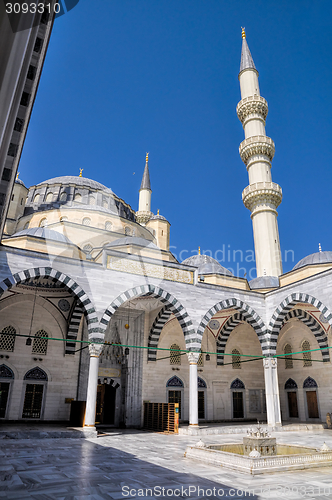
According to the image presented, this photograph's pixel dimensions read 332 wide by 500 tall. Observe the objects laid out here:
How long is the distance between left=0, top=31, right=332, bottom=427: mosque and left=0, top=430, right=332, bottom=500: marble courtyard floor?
3890mm

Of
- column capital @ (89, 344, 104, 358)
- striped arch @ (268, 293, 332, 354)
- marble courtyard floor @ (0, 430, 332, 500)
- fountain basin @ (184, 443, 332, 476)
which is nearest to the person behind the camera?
marble courtyard floor @ (0, 430, 332, 500)

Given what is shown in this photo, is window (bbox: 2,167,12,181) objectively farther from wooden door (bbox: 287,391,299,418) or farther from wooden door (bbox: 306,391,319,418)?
wooden door (bbox: 287,391,299,418)

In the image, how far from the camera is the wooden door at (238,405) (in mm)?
14828

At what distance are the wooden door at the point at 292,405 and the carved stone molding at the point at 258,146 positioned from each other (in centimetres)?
1180

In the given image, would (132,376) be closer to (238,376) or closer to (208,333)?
(208,333)

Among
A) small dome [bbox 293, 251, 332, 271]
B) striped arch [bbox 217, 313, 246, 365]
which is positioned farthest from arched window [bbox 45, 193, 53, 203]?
small dome [bbox 293, 251, 332, 271]

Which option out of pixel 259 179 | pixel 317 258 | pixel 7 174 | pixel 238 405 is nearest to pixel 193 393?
pixel 238 405

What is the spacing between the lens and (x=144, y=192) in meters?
27.1

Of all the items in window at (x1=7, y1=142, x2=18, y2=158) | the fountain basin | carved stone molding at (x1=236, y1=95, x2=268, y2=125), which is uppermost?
carved stone molding at (x1=236, y1=95, x2=268, y2=125)

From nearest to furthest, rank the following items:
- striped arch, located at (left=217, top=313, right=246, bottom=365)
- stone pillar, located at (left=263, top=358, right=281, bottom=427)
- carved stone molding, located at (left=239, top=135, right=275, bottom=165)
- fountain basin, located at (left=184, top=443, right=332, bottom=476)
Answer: fountain basin, located at (left=184, top=443, right=332, bottom=476), stone pillar, located at (left=263, top=358, right=281, bottom=427), striped arch, located at (left=217, top=313, right=246, bottom=365), carved stone molding, located at (left=239, top=135, right=275, bottom=165)

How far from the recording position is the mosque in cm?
1052

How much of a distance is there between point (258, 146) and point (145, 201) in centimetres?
979

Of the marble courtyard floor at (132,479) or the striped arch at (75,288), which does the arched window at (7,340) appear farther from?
the marble courtyard floor at (132,479)

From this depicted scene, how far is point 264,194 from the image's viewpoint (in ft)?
61.1
